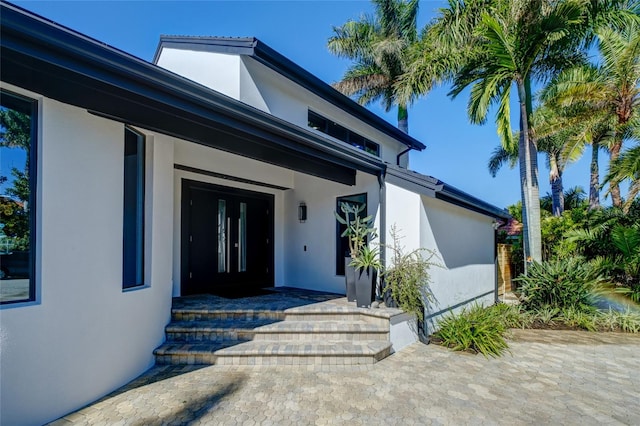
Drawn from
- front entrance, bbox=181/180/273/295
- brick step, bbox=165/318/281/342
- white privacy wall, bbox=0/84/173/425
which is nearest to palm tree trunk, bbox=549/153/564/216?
front entrance, bbox=181/180/273/295

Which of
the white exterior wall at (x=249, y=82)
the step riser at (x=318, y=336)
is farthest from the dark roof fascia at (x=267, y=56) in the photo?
the step riser at (x=318, y=336)

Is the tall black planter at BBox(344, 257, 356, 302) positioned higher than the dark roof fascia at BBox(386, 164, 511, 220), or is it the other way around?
the dark roof fascia at BBox(386, 164, 511, 220)

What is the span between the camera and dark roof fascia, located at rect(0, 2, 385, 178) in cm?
252

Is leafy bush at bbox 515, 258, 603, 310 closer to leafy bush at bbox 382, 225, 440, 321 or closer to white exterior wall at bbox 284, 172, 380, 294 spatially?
leafy bush at bbox 382, 225, 440, 321

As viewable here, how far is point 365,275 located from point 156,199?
4017 millimetres

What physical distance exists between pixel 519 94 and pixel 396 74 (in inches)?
301

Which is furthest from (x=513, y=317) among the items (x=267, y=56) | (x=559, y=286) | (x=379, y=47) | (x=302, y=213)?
(x=379, y=47)

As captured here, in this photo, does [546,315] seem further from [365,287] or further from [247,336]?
[247,336]

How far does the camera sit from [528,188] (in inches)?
380

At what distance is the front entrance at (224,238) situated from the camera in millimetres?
7574

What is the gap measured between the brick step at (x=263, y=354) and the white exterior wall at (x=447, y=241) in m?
2.40

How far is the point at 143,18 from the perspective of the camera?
8.16 m

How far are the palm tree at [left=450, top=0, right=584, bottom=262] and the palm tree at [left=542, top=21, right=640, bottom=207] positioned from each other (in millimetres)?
899

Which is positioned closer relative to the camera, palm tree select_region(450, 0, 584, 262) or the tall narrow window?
the tall narrow window
